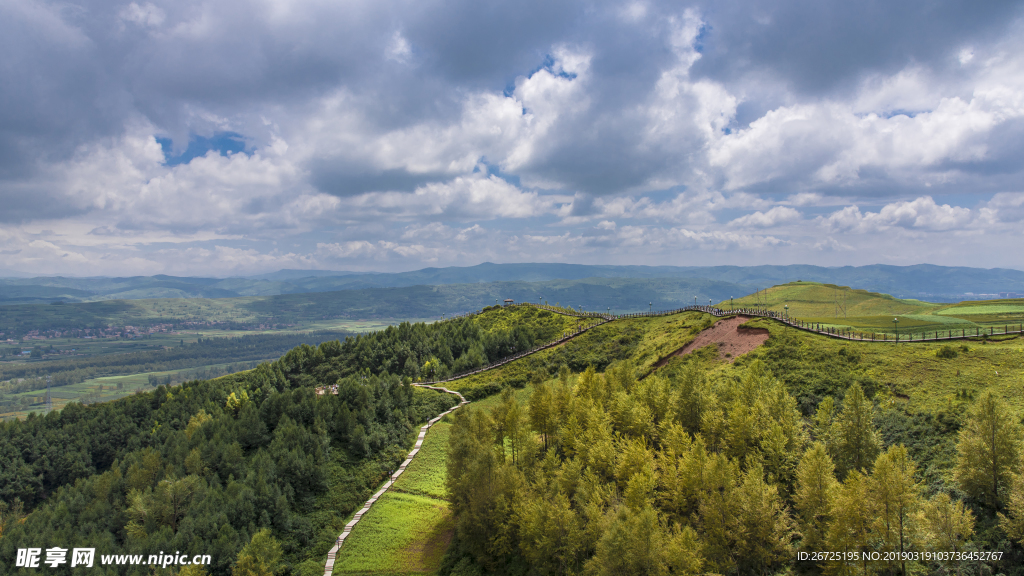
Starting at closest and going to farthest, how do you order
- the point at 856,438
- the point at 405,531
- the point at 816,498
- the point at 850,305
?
the point at 816,498 < the point at 856,438 < the point at 405,531 < the point at 850,305

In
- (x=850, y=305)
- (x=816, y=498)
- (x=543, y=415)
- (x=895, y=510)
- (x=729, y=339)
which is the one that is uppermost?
(x=850, y=305)

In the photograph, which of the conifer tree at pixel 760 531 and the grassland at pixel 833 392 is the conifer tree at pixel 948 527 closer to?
the conifer tree at pixel 760 531

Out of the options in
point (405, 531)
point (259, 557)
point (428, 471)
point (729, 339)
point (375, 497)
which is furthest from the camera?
point (729, 339)

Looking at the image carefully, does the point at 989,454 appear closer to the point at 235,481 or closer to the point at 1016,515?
the point at 1016,515

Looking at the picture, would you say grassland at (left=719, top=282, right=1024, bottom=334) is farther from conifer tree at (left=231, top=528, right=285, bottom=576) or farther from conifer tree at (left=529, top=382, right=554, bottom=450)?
conifer tree at (left=231, top=528, right=285, bottom=576)

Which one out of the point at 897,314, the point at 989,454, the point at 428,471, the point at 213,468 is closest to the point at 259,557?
the point at 213,468

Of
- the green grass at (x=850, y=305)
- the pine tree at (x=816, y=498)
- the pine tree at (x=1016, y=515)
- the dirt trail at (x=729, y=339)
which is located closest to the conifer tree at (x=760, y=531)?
the pine tree at (x=816, y=498)
